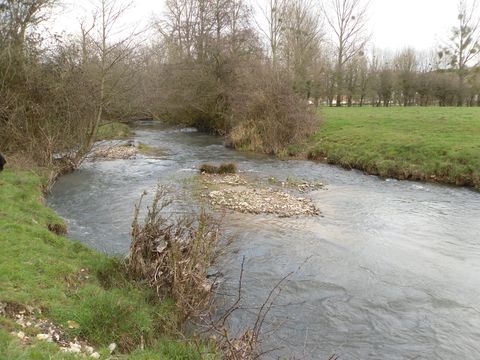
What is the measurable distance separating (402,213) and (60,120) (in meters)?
16.3

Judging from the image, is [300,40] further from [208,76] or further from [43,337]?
[43,337]

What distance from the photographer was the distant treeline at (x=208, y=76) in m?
19.1

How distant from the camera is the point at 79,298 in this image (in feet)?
22.4

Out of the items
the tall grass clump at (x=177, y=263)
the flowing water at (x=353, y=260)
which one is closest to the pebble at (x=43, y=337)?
the tall grass clump at (x=177, y=263)

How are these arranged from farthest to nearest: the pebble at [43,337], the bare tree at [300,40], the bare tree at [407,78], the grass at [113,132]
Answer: the bare tree at [407,78], the bare tree at [300,40], the grass at [113,132], the pebble at [43,337]

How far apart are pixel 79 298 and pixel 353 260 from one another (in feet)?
21.1

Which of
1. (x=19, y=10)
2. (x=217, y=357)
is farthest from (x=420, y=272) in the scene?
(x=19, y=10)

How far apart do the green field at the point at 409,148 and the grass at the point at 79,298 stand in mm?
16015

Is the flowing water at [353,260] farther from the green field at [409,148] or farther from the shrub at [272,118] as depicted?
the shrub at [272,118]

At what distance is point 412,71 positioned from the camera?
204 feet

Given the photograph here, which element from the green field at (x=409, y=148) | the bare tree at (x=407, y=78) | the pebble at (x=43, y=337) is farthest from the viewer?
the bare tree at (x=407, y=78)

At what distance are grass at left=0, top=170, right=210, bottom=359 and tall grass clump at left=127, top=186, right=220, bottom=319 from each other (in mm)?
254

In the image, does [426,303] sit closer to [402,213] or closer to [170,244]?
[170,244]

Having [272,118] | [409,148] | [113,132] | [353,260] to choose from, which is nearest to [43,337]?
[353,260]
